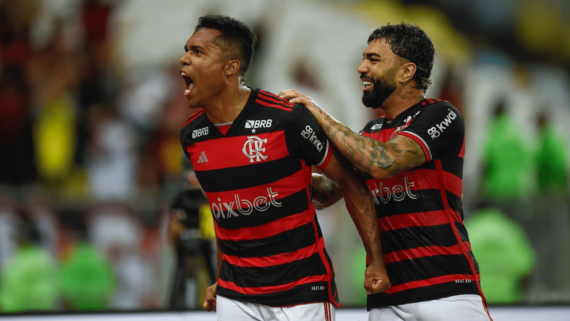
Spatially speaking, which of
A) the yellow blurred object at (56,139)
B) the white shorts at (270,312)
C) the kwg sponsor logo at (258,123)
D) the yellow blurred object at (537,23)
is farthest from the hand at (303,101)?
the yellow blurred object at (537,23)

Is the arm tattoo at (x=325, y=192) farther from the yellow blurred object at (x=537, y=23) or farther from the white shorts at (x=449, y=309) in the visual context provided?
the yellow blurred object at (x=537, y=23)

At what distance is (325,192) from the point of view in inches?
107

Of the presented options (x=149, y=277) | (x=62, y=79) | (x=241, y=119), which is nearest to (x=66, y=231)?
(x=149, y=277)

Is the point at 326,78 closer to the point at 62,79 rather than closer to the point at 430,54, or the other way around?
the point at 62,79

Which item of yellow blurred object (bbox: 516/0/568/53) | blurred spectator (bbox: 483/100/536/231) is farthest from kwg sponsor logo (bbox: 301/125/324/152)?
yellow blurred object (bbox: 516/0/568/53)

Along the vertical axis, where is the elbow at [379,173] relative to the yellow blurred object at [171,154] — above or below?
above

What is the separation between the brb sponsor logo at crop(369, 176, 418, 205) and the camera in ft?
7.95

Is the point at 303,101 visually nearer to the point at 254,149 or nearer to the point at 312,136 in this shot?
the point at 312,136

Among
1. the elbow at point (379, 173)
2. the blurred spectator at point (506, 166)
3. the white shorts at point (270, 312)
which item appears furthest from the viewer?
the blurred spectator at point (506, 166)

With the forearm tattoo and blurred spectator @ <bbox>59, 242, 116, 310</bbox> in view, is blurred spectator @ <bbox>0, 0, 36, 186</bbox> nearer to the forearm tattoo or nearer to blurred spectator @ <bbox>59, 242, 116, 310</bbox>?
blurred spectator @ <bbox>59, 242, 116, 310</bbox>

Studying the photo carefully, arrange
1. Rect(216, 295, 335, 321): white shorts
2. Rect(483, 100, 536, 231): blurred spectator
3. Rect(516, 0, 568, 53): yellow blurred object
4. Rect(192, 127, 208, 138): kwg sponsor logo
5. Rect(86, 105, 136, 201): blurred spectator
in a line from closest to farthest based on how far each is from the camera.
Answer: Rect(216, 295, 335, 321): white shorts, Rect(192, 127, 208, 138): kwg sponsor logo, Rect(483, 100, 536, 231): blurred spectator, Rect(86, 105, 136, 201): blurred spectator, Rect(516, 0, 568, 53): yellow blurred object

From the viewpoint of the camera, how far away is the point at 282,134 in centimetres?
227

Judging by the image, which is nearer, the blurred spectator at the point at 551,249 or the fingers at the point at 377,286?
the fingers at the point at 377,286

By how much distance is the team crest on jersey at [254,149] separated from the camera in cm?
227
